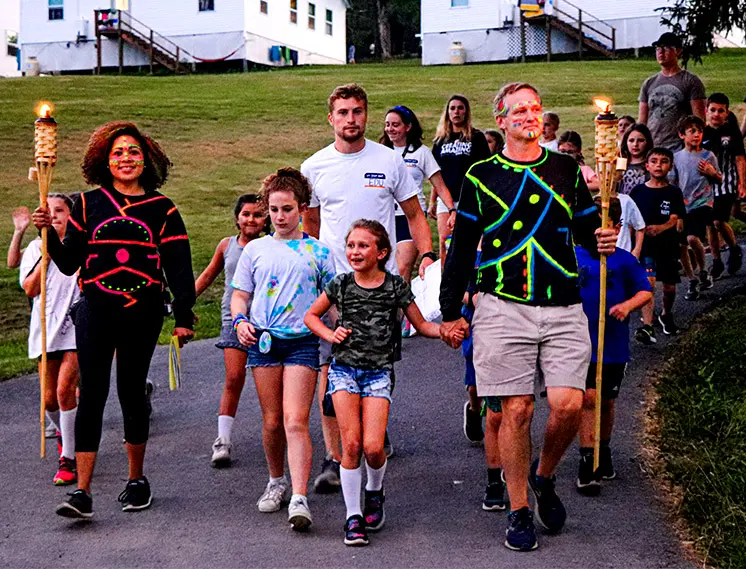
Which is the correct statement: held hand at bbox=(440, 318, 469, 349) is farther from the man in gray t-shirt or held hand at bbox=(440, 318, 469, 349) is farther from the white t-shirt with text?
the man in gray t-shirt

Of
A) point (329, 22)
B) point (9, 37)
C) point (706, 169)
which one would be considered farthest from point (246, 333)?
point (9, 37)

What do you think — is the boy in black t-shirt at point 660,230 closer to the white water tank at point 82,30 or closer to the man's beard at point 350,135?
the man's beard at point 350,135

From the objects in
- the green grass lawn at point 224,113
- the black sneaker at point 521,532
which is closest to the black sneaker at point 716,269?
the green grass lawn at point 224,113

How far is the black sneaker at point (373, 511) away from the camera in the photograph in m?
6.06

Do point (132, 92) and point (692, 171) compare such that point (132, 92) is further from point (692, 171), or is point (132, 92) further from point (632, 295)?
point (632, 295)

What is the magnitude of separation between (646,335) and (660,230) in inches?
38.1

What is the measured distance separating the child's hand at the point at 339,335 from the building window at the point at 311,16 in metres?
50.0

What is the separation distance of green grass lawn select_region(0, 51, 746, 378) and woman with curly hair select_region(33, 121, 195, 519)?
15.2 feet

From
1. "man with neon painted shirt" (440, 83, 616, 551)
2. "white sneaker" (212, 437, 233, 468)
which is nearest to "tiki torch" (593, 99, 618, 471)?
"man with neon painted shirt" (440, 83, 616, 551)

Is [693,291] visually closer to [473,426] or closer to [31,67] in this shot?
[473,426]

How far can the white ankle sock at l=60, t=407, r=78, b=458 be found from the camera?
723cm

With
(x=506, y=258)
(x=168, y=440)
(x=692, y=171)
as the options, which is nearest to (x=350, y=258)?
(x=506, y=258)

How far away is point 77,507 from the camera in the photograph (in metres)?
6.15

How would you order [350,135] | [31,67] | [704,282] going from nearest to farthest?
[350,135] → [704,282] → [31,67]
